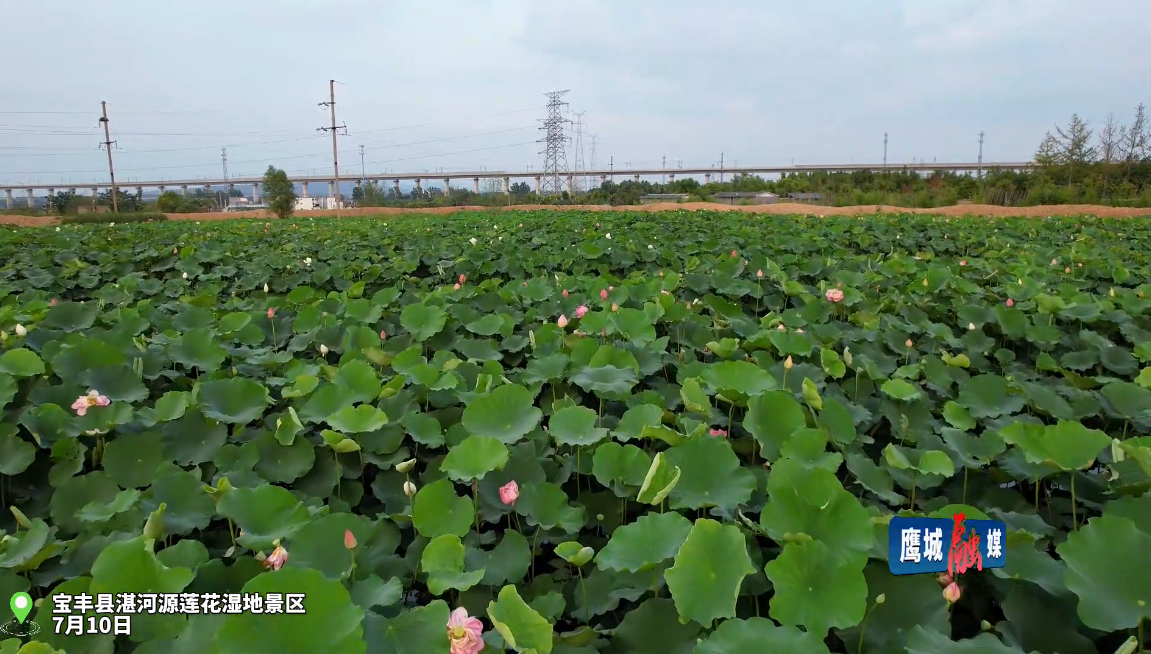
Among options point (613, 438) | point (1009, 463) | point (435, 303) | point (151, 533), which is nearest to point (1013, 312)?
point (1009, 463)

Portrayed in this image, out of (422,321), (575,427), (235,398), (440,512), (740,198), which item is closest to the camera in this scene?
(440,512)

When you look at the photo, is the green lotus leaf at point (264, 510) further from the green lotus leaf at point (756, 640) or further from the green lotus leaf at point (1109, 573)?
the green lotus leaf at point (1109, 573)

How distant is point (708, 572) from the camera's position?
96 centimetres

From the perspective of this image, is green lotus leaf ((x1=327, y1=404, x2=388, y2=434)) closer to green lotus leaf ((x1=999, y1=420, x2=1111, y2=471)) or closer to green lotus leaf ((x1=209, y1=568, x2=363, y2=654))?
green lotus leaf ((x1=209, y1=568, x2=363, y2=654))

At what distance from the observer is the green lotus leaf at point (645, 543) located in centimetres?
104

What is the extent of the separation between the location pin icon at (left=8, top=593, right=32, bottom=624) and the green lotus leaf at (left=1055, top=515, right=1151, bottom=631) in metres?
1.60

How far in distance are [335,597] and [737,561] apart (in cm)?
59

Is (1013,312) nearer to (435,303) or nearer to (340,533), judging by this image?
(435,303)

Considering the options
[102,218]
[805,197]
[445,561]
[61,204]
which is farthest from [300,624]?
[805,197]

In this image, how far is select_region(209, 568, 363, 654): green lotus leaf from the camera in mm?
783

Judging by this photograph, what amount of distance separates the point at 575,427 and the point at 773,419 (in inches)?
18.7

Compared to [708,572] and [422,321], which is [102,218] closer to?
[422,321]

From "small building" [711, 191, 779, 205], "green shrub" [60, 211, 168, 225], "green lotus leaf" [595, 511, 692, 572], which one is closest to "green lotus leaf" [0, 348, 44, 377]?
"green lotus leaf" [595, 511, 692, 572]

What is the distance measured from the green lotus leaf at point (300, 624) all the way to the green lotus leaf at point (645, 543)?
420mm
